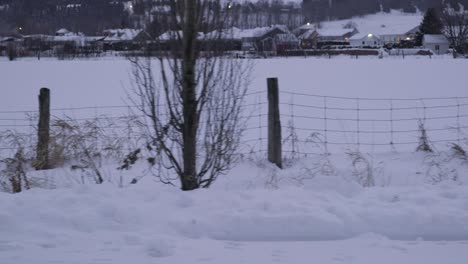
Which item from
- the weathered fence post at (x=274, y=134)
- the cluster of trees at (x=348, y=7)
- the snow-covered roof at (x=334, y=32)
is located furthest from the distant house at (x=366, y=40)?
the weathered fence post at (x=274, y=134)

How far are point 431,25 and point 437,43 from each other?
15.4ft

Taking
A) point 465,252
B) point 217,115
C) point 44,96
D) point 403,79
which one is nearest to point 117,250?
point 217,115

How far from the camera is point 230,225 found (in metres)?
5.97

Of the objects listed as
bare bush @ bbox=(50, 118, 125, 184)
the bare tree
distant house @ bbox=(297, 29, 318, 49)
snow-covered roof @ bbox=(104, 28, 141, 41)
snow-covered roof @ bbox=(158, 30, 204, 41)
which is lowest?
bare bush @ bbox=(50, 118, 125, 184)

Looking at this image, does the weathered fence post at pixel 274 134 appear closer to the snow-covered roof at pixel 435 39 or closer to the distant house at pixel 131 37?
the distant house at pixel 131 37

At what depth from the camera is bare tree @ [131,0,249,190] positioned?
6758 mm

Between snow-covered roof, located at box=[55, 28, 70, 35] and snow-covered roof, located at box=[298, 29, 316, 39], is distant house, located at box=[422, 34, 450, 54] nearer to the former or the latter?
snow-covered roof, located at box=[298, 29, 316, 39]

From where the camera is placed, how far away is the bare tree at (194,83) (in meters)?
6.76

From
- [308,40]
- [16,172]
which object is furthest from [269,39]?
[16,172]

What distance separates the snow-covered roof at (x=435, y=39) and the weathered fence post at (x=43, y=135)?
269 feet

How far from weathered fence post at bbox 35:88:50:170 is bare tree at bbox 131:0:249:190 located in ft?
10.7

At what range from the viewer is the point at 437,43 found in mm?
83938

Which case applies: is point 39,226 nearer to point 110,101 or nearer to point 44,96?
point 44,96

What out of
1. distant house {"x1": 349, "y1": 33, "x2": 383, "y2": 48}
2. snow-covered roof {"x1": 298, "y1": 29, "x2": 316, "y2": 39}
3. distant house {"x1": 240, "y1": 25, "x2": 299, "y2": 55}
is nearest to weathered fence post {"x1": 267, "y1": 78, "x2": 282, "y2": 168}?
distant house {"x1": 240, "y1": 25, "x2": 299, "y2": 55}
